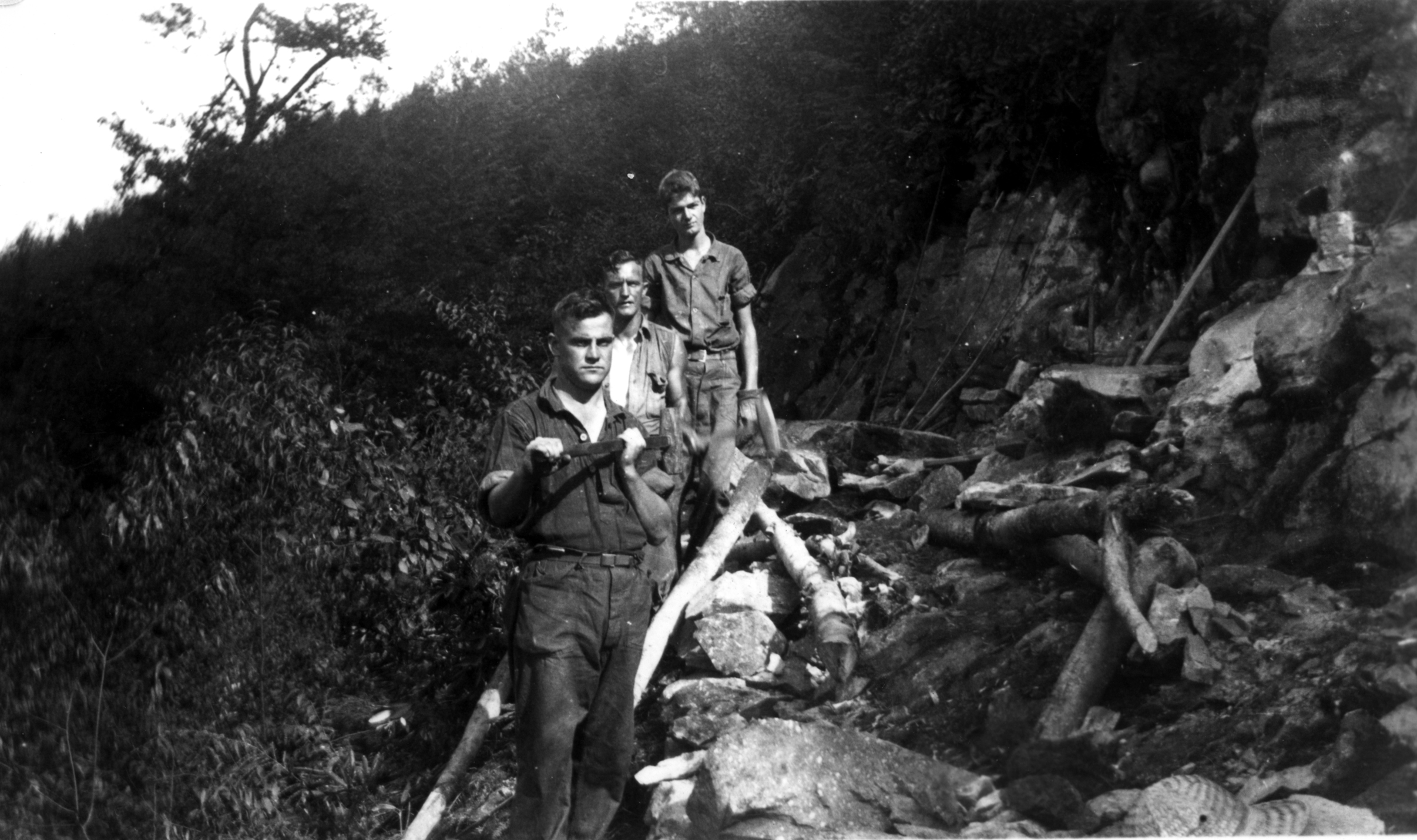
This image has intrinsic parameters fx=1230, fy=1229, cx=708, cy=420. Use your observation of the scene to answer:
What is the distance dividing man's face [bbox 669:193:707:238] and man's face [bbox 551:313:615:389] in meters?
1.49

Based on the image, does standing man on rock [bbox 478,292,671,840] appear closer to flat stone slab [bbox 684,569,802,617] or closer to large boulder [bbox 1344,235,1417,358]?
flat stone slab [bbox 684,569,802,617]

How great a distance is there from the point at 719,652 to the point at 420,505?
4.83ft

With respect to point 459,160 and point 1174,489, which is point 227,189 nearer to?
point 459,160

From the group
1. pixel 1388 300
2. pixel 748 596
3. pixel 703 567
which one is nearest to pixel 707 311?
pixel 703 567

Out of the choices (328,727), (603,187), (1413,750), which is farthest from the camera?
(603,187)

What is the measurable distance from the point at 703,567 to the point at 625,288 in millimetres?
1080

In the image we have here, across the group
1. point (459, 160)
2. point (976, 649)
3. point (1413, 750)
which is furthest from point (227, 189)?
point (1413, 750)

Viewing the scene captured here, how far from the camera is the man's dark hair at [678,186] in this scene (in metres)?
4.66

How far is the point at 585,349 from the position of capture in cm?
326

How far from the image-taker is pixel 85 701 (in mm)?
4336

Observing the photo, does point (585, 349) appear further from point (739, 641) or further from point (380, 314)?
point (380, 314)

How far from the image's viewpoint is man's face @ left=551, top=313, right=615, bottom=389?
3252 mm

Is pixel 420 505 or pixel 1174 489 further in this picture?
pixel 420 505

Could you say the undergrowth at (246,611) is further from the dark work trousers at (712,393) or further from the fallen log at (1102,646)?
the fallen log at (1102,646)
